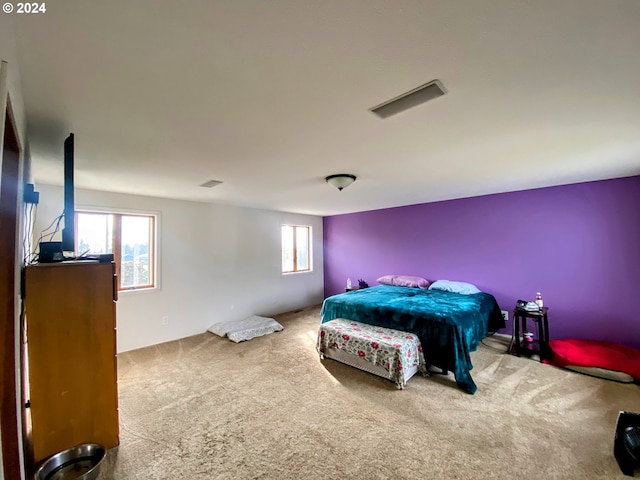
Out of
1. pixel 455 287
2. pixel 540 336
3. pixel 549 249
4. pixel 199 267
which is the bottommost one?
pixel 540 336

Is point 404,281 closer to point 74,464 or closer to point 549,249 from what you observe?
point 549,249

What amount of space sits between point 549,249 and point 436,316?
2.18m

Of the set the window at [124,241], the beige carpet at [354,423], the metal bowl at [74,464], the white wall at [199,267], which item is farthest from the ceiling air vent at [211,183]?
the metal bowl at [74,464]

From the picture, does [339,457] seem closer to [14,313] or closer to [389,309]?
[389,309]

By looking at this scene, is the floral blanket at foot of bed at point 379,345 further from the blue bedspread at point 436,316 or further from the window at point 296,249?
the window at point 296,249

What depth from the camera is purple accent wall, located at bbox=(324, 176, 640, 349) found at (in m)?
3.37

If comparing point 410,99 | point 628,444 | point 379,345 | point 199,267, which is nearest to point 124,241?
point 199,267

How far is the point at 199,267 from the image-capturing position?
4.64 meters

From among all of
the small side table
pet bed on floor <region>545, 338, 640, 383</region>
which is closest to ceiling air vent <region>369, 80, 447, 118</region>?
the small side table

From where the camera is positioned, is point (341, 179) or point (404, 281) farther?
point (404, 281)

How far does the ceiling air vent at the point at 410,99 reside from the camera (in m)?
1.43

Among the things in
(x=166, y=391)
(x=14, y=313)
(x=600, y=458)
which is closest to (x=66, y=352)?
(x=14, y=313)

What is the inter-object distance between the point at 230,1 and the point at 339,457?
2.52m

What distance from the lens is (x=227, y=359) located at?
3520mm
